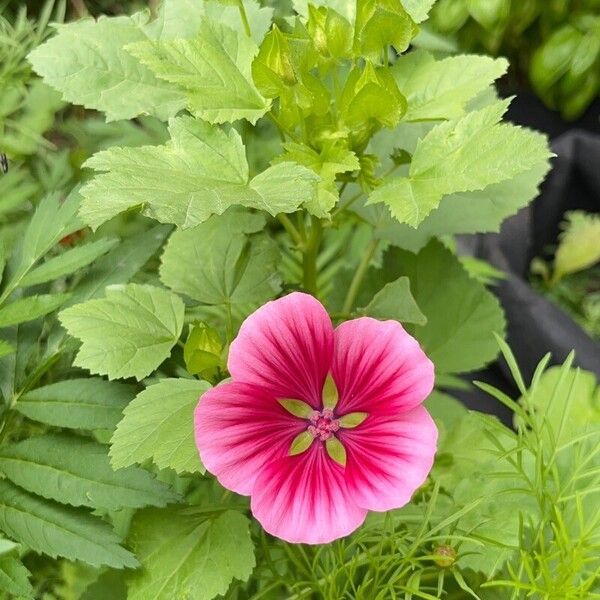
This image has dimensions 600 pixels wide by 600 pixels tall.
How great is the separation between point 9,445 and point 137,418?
0.28 ft

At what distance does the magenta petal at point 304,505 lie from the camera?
290 mm

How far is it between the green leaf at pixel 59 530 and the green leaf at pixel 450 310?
8.0 inches

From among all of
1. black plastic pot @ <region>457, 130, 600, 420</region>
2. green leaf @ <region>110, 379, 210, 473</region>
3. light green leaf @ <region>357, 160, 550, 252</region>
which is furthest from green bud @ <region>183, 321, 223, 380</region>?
black plastic pot @ <region>457, 130, 600, 420</region>

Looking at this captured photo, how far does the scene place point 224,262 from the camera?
0.40 m

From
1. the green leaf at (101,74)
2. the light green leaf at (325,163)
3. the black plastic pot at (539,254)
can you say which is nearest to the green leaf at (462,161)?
the light green leaf at (325,163)

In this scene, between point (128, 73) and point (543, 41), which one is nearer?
point (128, 73)

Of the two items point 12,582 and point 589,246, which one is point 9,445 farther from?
point 589,246

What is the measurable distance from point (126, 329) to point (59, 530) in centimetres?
9

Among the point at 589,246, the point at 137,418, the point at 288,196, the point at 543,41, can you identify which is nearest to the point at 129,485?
the point at 137,418

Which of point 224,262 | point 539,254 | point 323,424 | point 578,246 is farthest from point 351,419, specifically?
point 539,254

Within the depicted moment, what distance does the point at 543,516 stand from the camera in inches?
14.1

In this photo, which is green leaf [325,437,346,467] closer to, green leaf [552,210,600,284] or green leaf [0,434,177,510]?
green leaf [0,434,177,510]

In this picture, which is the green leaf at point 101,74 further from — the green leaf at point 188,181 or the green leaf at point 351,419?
the green leaf at point 351,419

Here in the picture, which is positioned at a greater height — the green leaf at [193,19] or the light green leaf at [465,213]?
the green leaf at [193,19]
